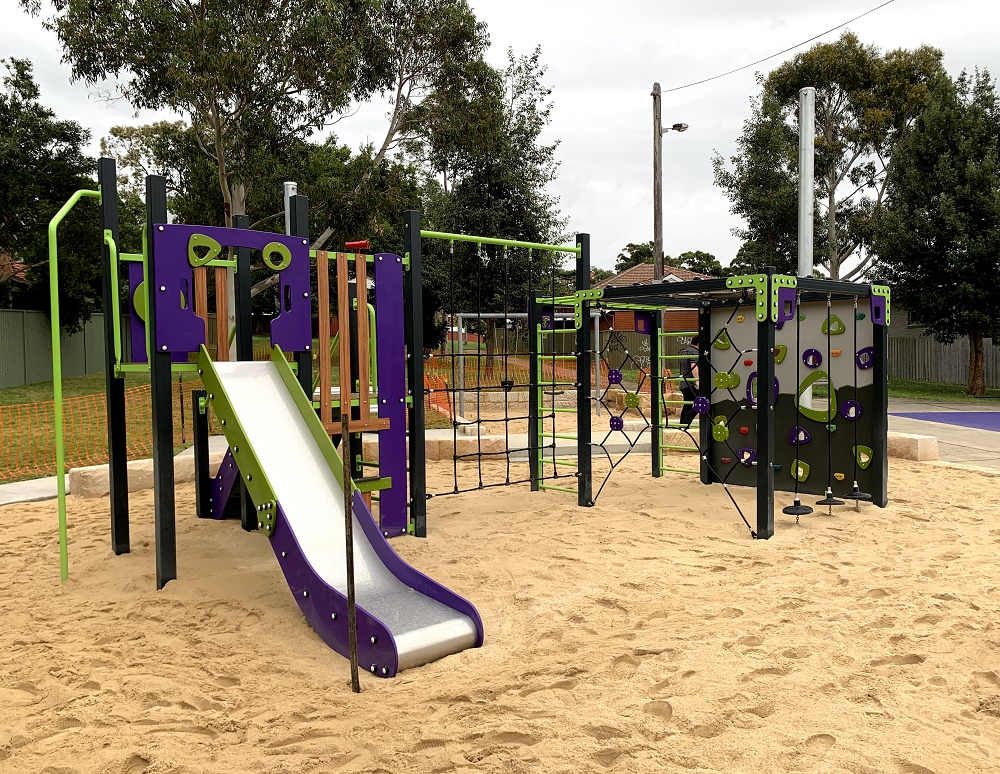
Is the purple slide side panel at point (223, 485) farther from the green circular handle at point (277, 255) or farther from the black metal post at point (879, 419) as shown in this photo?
the black metal post at point (879, 419)

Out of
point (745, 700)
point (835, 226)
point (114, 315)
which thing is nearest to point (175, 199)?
point (114, 315)

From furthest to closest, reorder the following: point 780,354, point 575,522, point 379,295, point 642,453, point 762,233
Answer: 1. point 762,233
2. point 642,453
3. point 780,354
4. point 575,522
5. point 379,295

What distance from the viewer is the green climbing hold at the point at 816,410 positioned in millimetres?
6840

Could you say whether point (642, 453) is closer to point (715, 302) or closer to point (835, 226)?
point (715, 302)

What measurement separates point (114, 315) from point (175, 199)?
2038 centimetres

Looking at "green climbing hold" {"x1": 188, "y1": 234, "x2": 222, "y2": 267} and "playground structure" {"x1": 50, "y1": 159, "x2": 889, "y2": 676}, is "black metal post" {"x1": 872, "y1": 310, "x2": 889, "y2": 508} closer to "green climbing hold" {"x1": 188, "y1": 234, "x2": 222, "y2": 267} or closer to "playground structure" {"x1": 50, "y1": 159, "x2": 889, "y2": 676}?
"playground structure" {"x1": 50, "y1": 159, "x2": 889, "y2": 676}

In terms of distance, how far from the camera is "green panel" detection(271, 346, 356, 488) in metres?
4.45

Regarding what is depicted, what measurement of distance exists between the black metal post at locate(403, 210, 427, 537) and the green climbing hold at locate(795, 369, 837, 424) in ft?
11.2

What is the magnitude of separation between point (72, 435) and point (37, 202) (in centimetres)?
1423

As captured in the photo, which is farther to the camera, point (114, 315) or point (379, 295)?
point (379, 295)

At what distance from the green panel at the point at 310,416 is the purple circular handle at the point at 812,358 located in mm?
4403

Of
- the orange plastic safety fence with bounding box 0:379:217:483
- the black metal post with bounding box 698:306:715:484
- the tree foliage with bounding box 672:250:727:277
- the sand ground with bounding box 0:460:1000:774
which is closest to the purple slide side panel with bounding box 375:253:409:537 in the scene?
the sand ground with bounding box 0:460:1000:774

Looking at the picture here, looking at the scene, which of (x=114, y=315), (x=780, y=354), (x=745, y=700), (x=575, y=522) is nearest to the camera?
(x=745, y=700)

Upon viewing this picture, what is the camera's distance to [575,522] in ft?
20.2
